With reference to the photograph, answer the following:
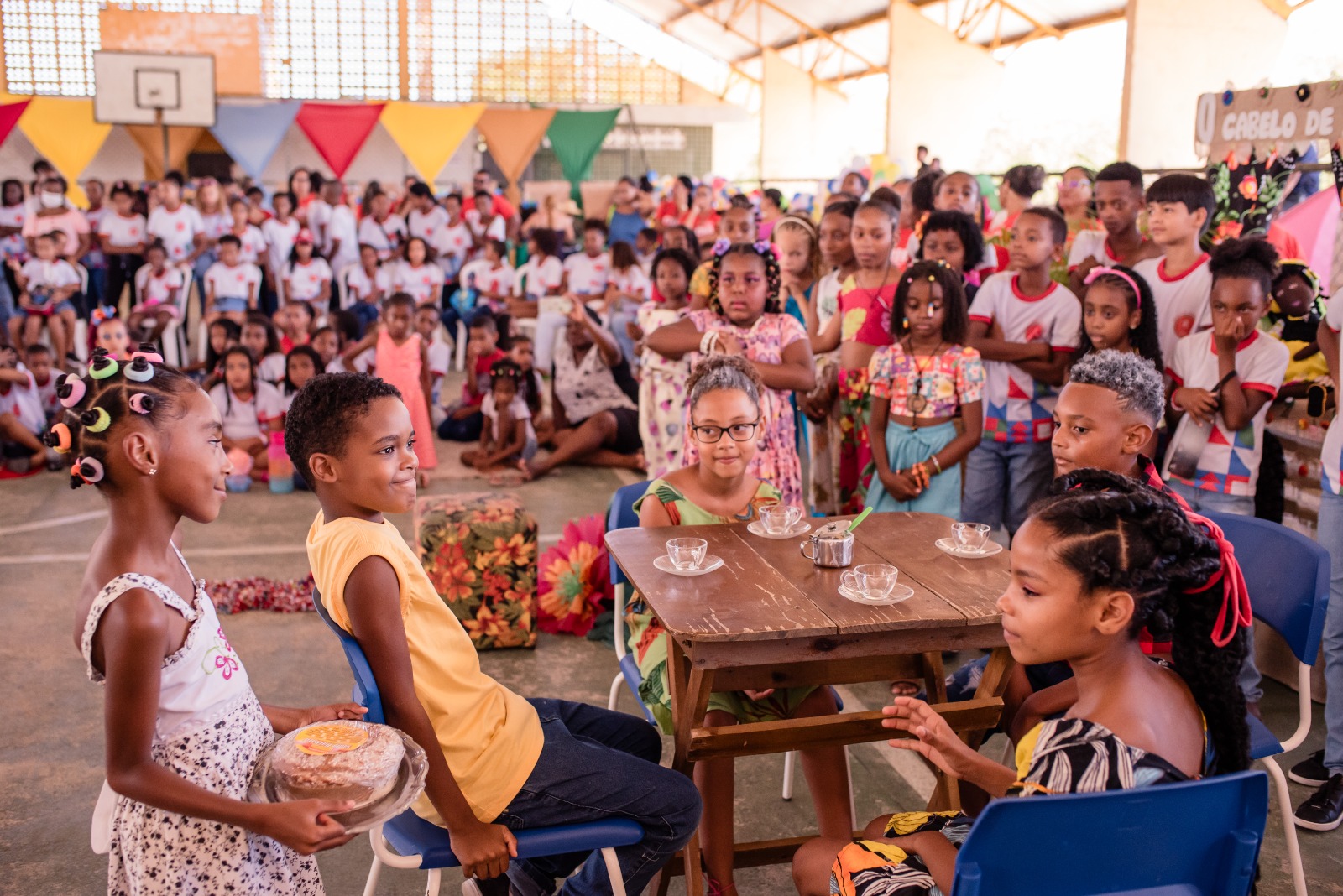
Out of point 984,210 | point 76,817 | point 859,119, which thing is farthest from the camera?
point 859,119

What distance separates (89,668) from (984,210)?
499 cm

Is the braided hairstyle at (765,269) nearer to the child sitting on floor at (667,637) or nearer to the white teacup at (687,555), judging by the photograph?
the child sitting on floor at (667,637)

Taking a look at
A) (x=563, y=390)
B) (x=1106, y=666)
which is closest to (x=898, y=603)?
(x=1106, y=666)

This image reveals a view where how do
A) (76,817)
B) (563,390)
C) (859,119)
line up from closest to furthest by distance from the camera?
(76,817) < (563,390) < (859,119)

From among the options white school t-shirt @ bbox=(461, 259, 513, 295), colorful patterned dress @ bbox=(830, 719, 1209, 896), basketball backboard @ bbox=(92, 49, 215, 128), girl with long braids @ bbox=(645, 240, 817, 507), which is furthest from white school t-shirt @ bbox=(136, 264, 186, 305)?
colorful patterned dress @ bbox=(830, 719, 1209, 896)

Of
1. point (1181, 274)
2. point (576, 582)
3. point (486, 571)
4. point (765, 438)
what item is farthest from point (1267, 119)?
point (486, 571)

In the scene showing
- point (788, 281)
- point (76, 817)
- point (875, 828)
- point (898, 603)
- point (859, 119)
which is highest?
point (859, 119)

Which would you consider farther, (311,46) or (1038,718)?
(311,46)

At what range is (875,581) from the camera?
2158 mm

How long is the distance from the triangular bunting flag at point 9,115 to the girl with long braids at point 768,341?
37.0ft

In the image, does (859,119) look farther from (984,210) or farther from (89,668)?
(89,668)

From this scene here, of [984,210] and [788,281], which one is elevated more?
[984,210]

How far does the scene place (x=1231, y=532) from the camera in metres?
2.50

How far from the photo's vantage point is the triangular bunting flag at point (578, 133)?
14.9 metres
